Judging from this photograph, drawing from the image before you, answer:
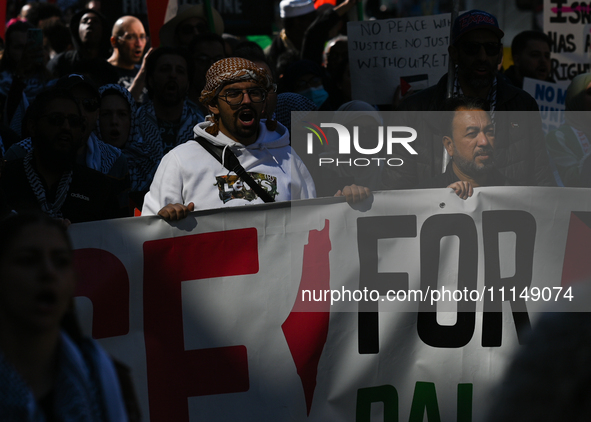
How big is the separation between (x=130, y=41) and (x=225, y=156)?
149 inches

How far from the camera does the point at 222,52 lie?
6613 millimetres

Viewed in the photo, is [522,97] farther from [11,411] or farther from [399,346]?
[11,411]

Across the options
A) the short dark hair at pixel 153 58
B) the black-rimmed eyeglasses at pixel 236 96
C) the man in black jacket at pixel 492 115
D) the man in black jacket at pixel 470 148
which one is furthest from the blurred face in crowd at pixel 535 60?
the black-rimmed eyeglasses at pixel 236 96

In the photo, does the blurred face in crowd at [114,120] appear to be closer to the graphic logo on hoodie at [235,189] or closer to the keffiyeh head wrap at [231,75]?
the keffiyeh head wrap at [231,75]

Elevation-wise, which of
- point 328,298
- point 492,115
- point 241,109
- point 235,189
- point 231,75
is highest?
point 231,75

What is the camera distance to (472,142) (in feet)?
13.8

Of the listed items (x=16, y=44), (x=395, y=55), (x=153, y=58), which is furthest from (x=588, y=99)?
(x=16, y=44)

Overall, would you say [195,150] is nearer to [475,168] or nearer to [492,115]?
[475,168]

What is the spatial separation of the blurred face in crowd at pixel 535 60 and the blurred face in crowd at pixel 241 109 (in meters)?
3.72

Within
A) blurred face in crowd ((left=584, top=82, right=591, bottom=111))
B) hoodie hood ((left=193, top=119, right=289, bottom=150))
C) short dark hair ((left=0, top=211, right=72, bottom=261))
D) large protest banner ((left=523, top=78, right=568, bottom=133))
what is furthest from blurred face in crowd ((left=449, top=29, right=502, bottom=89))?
short dark hair ((left=0, top=211, right=72, bottom=261))

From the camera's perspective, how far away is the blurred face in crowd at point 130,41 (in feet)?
24.6

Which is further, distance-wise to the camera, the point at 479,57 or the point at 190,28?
the point at 190,28

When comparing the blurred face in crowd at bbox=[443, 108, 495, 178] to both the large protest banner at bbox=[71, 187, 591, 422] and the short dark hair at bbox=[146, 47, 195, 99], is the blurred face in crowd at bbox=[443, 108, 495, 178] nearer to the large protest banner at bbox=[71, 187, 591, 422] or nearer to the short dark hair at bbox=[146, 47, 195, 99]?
the large protest banner at bbox=[71, 187, 591, 422]

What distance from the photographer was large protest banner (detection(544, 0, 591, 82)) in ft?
24.2
